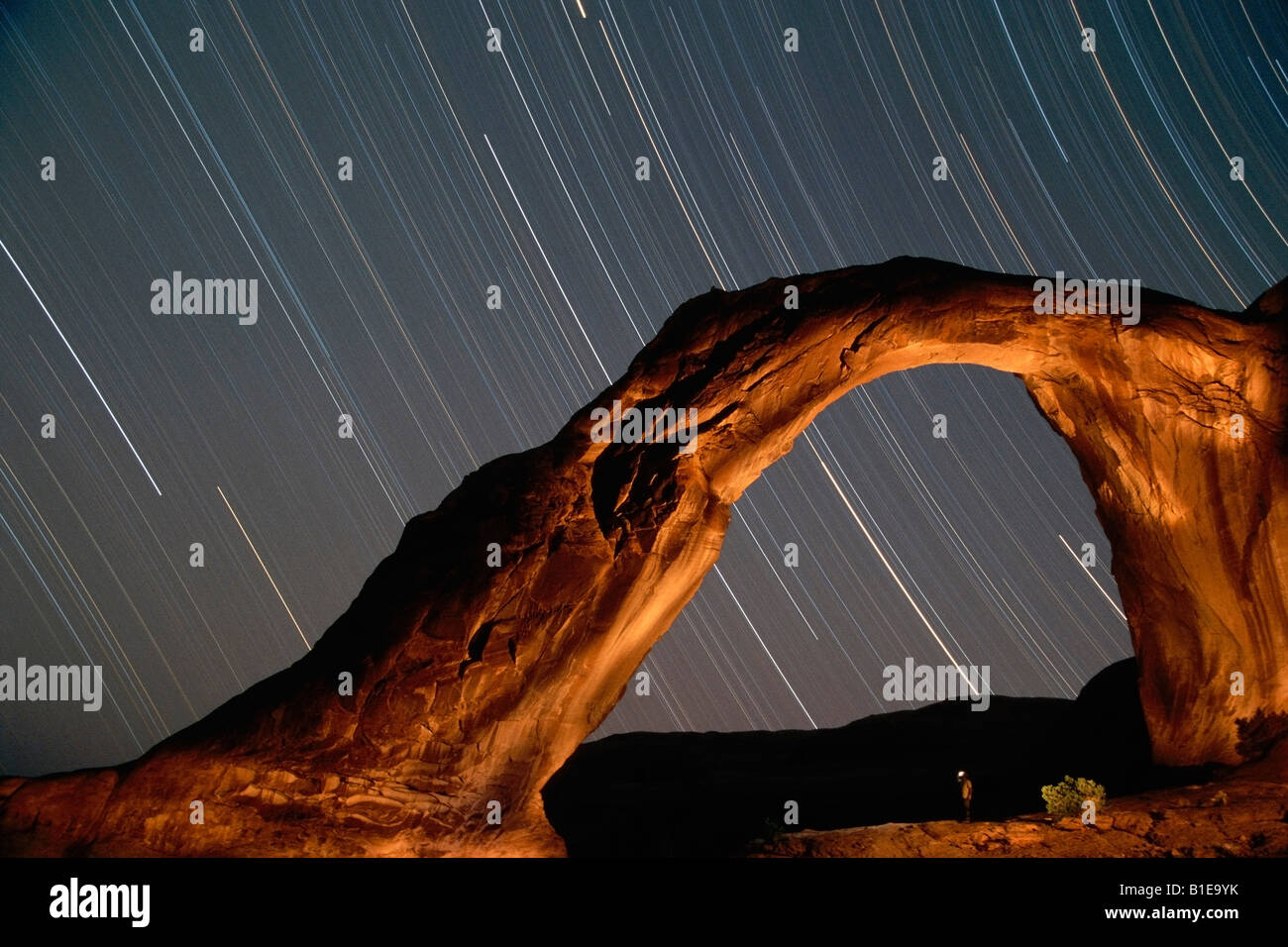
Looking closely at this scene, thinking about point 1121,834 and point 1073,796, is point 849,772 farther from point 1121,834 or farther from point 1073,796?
point 1121,834

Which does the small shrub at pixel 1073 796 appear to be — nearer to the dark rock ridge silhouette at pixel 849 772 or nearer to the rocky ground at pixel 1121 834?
the rocky ground at pixel 1121 834

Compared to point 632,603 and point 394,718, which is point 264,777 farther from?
point 632,603

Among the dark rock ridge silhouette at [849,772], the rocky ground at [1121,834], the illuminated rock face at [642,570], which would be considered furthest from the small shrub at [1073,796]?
the illuminated rock face at [642,570]

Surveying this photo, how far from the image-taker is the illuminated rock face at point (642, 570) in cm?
1232

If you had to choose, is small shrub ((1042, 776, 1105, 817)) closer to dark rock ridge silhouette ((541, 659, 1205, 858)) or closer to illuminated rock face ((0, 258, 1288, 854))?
dark rock ridge silhouette ((541, 659, 1205, 858))

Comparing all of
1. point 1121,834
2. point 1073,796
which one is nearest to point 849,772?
point 1073,796

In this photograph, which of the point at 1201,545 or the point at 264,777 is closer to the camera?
the point at 264,777

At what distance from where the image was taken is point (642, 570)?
1371 centimetres

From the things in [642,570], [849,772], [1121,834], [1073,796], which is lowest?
[849,772]

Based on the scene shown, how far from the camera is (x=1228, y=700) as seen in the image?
595 inches

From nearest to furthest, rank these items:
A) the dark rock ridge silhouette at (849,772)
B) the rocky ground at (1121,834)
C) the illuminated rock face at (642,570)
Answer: the rocky ground at (1121,834) < the illuminated rock face at (642,570) < the dark rock ridge silhouette at (849,772)
